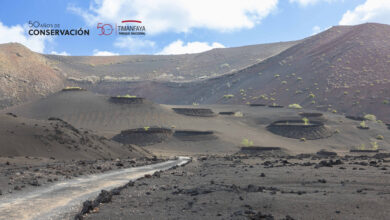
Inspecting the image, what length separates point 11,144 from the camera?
29.8 metres

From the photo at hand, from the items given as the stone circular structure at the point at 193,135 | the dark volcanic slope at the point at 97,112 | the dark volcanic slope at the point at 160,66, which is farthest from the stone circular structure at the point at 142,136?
the dark volcanic slope at the point at 160,66

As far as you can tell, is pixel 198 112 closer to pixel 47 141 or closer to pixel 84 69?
pixel 47 141

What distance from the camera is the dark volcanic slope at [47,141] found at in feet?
98.7

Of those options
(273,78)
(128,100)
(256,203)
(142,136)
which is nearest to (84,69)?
(273,78)

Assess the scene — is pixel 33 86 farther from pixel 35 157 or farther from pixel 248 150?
pixel 35 157

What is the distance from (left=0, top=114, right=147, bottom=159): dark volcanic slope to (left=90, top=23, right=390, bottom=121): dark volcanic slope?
63831 mm

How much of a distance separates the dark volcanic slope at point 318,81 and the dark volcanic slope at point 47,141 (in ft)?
209

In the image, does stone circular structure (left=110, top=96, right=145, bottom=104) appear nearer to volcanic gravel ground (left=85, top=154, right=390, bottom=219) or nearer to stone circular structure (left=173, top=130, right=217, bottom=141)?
stone circular structure (left=173, top=130, right=217, bottom=141)

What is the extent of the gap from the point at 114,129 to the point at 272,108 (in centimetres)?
3732

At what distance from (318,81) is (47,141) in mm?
82216

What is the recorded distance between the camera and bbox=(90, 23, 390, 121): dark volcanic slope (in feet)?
292

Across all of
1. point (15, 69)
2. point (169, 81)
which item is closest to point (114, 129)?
point (15, 69)

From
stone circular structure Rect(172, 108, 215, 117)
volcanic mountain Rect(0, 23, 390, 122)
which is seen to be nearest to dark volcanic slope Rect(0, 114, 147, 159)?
stone circular structure Rect(172, 108, 215, 117)

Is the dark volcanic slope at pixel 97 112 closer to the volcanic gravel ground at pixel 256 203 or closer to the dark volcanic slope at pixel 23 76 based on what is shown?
the dark volcanic slope at pixel 23 76
